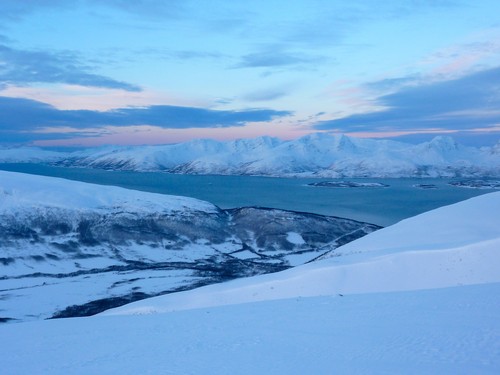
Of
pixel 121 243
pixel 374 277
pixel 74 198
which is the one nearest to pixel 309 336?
pixel 374 277

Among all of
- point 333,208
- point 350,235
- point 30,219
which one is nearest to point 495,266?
point 350,235

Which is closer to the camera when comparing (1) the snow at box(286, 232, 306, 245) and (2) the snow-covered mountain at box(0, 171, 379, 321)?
(2) the snow-covered mountain at box(0, 171, 379, 321)

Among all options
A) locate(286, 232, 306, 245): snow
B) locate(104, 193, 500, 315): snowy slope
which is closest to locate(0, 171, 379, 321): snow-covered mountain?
locate(286, 232, 306, 245): snow

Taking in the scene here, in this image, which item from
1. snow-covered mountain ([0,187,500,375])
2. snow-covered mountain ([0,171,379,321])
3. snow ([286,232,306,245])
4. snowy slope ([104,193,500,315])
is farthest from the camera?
snow ([286,232,306,245])

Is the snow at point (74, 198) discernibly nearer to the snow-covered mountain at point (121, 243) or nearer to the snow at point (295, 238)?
the snow-covered mountain at point (121, 243)

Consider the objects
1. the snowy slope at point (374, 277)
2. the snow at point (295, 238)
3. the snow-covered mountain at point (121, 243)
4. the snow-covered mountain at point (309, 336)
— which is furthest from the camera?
the snow at point (295, 238)

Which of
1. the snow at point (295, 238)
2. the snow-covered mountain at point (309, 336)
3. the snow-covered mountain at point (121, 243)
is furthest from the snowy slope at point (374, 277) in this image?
the snow at point (295, 238)

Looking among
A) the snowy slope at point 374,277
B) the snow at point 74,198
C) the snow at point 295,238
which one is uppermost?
the snow at point 74,198

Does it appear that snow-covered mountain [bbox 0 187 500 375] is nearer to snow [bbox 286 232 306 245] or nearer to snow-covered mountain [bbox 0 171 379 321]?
snow-covered mountain [bbox 0 171 379 321]
